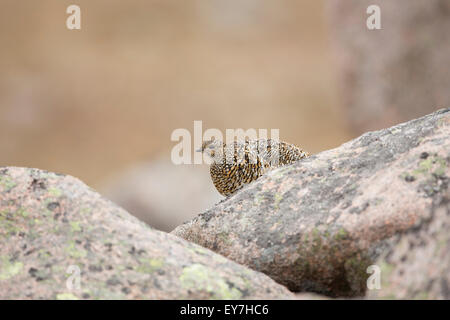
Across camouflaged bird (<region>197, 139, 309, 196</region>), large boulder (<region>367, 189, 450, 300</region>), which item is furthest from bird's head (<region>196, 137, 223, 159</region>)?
large boulder (<region>367, 189, 450, 300</region>)

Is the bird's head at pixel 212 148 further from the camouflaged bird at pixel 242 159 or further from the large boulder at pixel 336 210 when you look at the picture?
the large boulder at pixel 336 210

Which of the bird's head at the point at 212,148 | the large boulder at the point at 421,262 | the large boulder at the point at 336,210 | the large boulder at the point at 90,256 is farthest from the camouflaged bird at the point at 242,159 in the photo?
the large boulder at the point at 421,262

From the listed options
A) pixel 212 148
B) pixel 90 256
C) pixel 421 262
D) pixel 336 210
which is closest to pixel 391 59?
pixel 212 148

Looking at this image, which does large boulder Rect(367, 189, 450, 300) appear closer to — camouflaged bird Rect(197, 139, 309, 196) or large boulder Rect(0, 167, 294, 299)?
large boulder Rect(0, 167, 294, 299)

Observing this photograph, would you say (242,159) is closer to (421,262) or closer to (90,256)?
(90,256)
